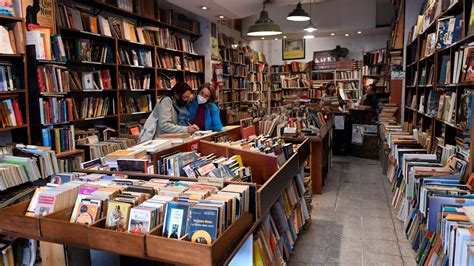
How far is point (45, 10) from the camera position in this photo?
12.4 ft

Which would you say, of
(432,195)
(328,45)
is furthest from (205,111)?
(328,45)

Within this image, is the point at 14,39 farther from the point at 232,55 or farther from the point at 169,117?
the point at 232,55

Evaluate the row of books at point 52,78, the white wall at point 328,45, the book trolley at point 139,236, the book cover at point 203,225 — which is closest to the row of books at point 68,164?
the row of books at point 52,78

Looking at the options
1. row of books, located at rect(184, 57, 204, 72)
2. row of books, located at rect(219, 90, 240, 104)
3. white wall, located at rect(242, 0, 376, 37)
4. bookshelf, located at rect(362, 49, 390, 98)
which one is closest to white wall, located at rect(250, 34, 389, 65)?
bookshelf, located at rect(362, 49, 390, 98)

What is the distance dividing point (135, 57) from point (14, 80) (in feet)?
7.30

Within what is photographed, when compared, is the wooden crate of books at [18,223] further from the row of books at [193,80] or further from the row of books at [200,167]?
the row of books at [193,80]

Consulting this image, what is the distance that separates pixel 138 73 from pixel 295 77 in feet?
22.7

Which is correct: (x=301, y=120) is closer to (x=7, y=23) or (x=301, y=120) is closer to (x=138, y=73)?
(x=138, y=73)

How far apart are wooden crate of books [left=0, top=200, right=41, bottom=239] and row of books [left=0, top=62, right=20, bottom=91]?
1864mm

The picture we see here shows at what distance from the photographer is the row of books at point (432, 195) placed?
7.11 feet

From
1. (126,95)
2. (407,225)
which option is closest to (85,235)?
(407,225)

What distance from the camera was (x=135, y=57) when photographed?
5574 mm

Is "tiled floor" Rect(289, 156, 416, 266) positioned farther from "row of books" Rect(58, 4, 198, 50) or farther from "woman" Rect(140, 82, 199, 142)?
"row of books" Rect(58, 4, 198, 50)

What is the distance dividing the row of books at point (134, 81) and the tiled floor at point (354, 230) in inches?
124
